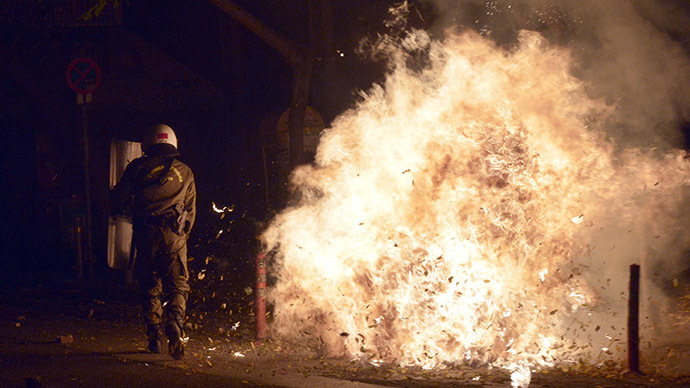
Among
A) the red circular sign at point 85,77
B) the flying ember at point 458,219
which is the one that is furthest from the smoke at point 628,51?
the red circular sign at point 85,77

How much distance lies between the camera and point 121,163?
1023cm

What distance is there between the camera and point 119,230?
9.83 meters

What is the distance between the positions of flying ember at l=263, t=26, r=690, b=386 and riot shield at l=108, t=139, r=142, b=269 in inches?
85.6

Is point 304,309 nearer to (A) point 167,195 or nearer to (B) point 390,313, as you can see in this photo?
(B) point 390,313

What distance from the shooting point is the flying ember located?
24.8 ft

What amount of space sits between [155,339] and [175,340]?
1.52ft

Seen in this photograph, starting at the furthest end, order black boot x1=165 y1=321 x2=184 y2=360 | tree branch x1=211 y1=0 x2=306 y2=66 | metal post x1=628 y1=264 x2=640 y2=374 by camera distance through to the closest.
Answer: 1. tree branch x1=211 y1=0 x2=306 y2=66
2. black boot x1=165 y1=321 x2=184 y2=360
3. metal post x1=628 y1=264 x2=640 y2=374

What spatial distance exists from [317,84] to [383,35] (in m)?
1.78

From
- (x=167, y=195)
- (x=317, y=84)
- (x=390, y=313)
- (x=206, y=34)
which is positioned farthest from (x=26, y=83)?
(x=390, y=313)

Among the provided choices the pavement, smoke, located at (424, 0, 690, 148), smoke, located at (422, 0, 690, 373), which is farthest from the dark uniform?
smoke, located at (424, 0, 690, 148)

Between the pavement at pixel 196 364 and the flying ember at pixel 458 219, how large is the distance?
375 millimetres

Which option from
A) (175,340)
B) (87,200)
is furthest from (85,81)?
(175,340)

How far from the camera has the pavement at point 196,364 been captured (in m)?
6.75

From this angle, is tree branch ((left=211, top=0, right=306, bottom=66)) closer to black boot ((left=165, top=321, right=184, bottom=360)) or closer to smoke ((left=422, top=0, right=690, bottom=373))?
smoke ((left=422, top=0, right=690, bottom=373))
